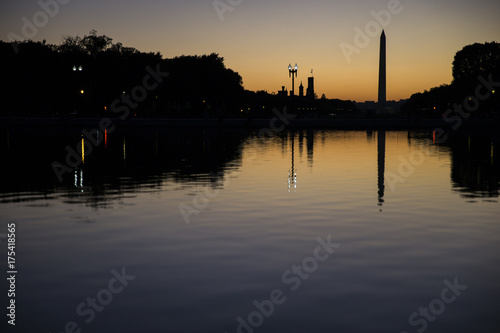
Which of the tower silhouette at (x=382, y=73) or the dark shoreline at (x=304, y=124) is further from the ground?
the tower silhouette at (x=382, y=73)

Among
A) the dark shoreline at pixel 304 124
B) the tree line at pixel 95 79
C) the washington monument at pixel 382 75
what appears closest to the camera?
the washington monument at pixel 382 75

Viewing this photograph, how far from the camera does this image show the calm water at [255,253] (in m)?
6.57

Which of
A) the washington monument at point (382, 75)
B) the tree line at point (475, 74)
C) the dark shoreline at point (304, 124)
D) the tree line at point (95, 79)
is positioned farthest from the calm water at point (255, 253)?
the tree line at point (95, 79)

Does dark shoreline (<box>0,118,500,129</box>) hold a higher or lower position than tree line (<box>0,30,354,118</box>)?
lower

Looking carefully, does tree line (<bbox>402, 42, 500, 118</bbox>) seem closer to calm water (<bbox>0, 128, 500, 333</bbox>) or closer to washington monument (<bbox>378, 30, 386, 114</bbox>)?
washington monument (<bbox>378, 30, 386, 114</bbox>)

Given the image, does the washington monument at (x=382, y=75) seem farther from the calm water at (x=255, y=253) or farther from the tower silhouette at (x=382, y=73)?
the calm water at (x=255, y=253)

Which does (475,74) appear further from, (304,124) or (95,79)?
(95,79)

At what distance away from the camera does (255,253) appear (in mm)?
9461

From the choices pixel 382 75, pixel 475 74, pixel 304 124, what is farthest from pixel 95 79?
pixel 475 74

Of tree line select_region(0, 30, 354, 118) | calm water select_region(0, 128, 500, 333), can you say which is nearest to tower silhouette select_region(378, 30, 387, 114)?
tree line select_region(0, 30, 354, 118)

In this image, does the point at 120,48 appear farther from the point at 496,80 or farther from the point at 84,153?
the point at 84,153

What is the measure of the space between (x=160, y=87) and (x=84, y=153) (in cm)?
6724

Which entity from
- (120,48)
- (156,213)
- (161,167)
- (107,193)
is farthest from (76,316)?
(120,48)

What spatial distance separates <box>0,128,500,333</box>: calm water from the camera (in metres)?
6.57
